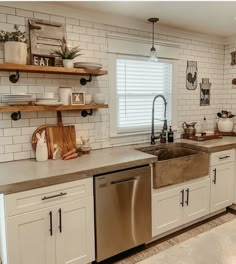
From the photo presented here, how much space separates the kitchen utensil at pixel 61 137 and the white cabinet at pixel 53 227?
58 centimetres

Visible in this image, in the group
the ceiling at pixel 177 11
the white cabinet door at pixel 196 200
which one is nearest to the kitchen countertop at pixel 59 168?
the white cabinet door at pixel 196 200

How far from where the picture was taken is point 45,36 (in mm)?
2398

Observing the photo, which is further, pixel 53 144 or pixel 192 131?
pixel 192 131

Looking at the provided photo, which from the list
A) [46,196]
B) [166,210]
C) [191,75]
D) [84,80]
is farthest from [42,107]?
[191,75]

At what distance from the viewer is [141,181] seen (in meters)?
2.33

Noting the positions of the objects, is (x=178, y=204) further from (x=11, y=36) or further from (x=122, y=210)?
(x=11, y=36)

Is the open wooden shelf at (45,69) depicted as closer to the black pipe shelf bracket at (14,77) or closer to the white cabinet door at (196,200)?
the black pipe shelf bracket at (14,77)

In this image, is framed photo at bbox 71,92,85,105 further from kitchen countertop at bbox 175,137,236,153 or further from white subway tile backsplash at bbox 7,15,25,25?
kitchen countertop at bbox 175,137,236,153

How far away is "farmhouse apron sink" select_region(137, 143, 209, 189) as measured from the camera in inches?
97.7

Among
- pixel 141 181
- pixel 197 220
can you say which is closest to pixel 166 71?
pixel 141 181

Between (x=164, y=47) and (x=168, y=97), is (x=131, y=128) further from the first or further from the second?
(x=164, y=47)

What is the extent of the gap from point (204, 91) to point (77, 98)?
2084 mm

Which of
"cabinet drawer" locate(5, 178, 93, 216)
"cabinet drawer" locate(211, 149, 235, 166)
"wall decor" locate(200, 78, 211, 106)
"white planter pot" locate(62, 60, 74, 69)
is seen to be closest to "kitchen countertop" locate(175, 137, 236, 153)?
"cabinet drawer" locate(211, 149, 235, 166)

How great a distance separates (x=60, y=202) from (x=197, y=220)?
1.79 metres
